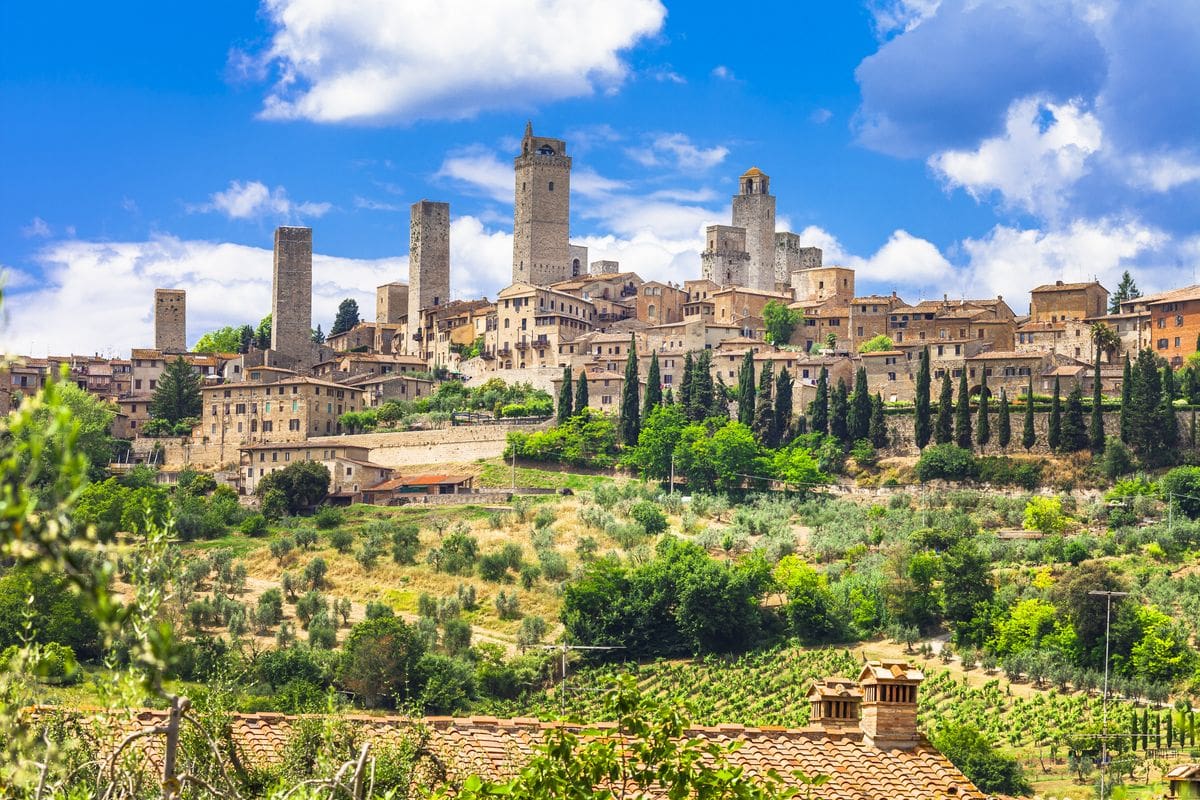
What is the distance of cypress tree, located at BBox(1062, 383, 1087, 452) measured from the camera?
228ft

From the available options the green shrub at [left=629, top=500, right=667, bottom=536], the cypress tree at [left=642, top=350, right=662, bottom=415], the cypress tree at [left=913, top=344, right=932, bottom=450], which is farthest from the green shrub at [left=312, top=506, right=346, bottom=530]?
the cypress tree at [left=913, top=344, right=932, bottom=450]

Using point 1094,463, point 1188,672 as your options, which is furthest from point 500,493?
point 1188,672

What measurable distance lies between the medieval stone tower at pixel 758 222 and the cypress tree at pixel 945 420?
4397cm

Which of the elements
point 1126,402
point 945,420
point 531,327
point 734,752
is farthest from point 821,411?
point 734,752

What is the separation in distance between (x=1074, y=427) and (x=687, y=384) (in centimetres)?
1970

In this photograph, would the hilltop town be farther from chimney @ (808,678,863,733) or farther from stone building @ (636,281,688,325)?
chimney @ (808,678,863,733)

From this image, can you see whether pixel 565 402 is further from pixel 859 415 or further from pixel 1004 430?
pixel 1004 430

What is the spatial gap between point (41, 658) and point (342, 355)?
9653cm

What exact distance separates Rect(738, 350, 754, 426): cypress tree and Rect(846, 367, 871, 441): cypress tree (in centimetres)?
479

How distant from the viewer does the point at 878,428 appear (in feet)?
244

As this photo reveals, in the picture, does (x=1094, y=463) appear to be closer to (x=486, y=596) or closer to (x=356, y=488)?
(x=486, y=596)

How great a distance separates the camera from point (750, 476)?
73688 mm

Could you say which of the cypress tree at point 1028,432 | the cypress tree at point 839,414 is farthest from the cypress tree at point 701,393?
the cypress tree at point 1028,432

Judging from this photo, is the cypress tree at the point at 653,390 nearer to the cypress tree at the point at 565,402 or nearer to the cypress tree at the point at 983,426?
the cypress tree at the point at 565,402
